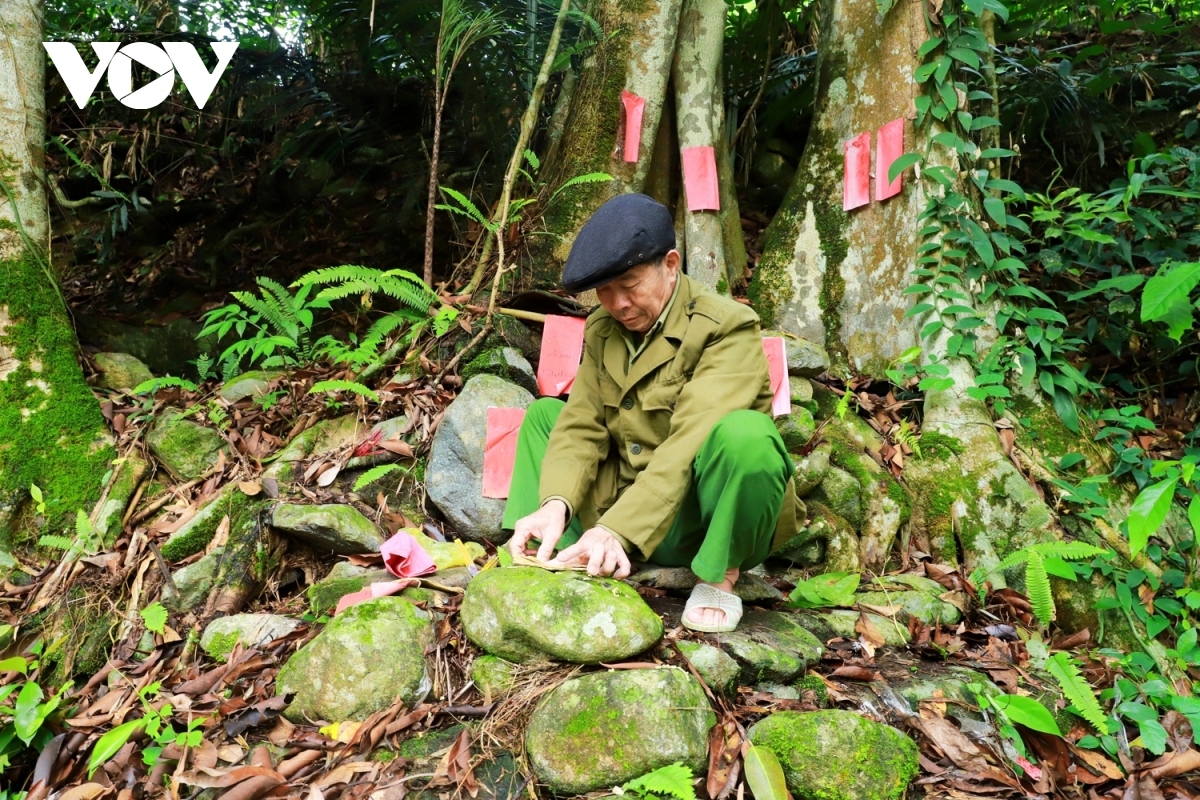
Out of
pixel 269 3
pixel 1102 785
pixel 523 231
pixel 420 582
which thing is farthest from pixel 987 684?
pixel 269 3

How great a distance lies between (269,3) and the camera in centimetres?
744

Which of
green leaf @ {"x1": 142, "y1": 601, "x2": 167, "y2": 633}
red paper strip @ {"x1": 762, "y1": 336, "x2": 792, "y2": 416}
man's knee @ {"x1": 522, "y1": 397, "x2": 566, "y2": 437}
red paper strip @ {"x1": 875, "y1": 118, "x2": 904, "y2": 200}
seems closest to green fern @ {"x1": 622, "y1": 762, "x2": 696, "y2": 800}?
man's knee @ {"x1": 522, "y1": 397, "x2": 566, "y2": 437}

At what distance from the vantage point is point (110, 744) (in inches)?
101

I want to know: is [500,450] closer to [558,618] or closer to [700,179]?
[558,618]

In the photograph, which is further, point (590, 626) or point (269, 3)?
point (269, 3)

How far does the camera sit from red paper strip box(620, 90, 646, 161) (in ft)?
A: 16.7

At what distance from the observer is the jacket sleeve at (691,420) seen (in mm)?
2664

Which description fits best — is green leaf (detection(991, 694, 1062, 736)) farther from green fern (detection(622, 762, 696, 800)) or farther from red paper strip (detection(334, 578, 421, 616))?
red paper strip (detection(334, 578, 421, 616))

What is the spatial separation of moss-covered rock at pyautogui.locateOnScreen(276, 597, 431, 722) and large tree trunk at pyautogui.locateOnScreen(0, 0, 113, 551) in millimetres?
1899

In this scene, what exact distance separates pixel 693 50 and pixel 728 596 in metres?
3.84

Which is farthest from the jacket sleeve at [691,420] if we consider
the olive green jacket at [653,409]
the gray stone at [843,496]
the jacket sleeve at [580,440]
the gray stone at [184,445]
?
the gray stone at [184,445]

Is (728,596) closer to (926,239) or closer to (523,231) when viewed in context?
(926,239)

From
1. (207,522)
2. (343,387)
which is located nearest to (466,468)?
(343,387)

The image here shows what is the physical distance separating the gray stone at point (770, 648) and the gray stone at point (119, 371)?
3768 mm
